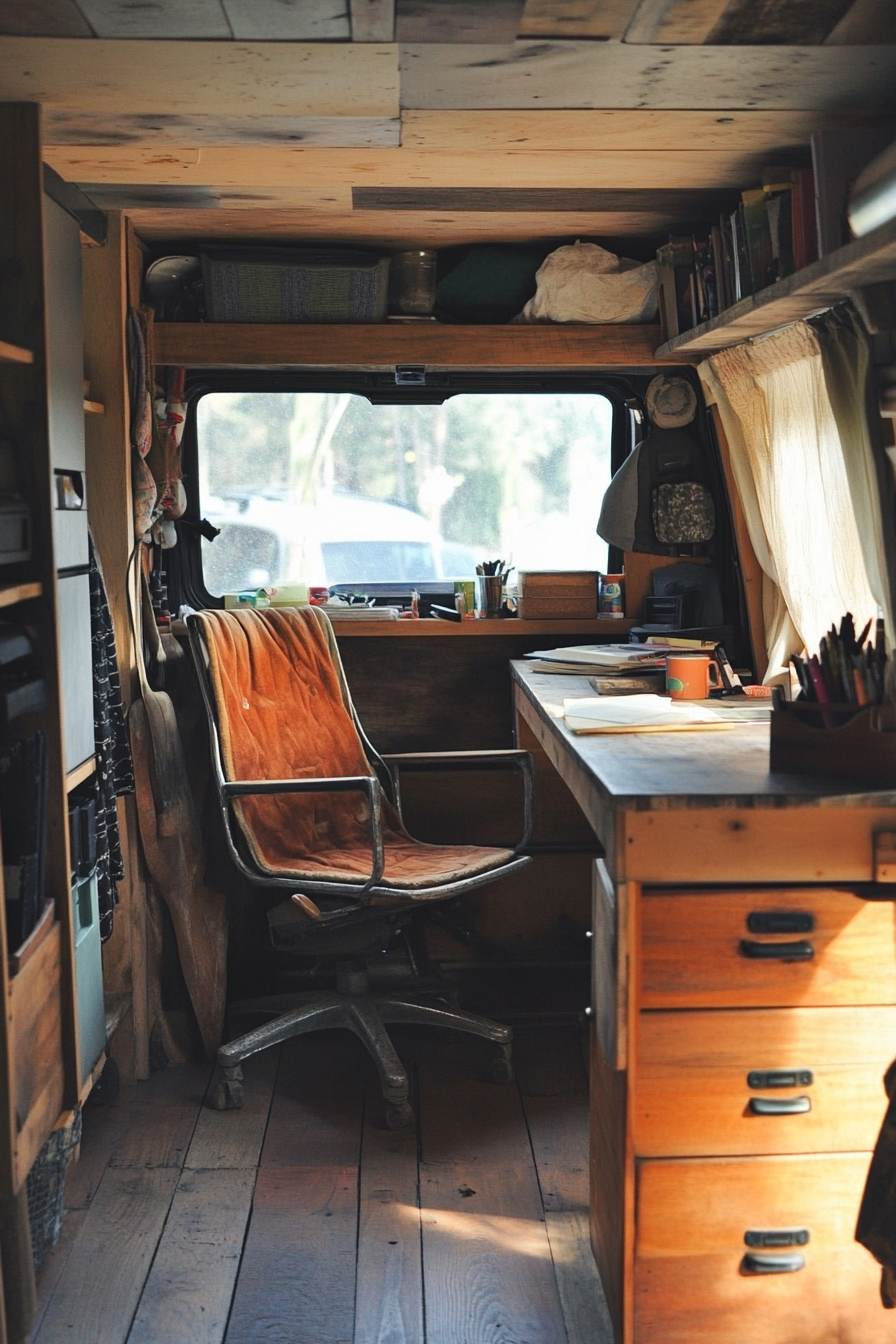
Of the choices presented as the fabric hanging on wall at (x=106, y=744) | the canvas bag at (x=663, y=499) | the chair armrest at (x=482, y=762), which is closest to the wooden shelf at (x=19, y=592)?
the fabric hanging on wall at (x=106, y=744)

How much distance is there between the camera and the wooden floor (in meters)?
2.13

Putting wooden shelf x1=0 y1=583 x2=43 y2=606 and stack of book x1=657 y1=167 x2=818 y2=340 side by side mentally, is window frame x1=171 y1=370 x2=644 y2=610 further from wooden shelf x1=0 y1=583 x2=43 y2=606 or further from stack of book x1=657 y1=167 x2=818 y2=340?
wooden shelf x1=0 y1=583 x2=43 y2=606

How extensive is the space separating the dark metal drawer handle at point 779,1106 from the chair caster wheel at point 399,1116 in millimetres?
1105

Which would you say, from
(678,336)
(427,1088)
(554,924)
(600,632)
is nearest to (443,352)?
(678,336)

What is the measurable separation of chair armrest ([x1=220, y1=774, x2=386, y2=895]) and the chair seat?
0.07 meters

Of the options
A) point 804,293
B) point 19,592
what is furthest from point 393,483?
point 19,592

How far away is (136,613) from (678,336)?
158cm

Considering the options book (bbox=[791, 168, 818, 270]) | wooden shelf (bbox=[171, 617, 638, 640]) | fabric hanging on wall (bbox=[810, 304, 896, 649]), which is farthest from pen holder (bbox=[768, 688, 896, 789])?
wooden shelf (bbox=[171, 617, 638, 640])

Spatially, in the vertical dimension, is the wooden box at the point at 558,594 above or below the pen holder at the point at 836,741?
above

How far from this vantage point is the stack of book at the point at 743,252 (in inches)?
96.7

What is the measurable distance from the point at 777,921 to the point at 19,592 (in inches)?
54.4

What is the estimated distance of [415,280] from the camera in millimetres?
3496

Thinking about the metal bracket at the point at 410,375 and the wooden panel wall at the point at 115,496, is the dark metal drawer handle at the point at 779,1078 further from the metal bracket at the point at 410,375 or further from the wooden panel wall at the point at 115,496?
the metal bracket at the point at 410,375

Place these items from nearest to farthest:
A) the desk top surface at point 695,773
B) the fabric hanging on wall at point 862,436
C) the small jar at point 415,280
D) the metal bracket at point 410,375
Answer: the desk top surface at point 695,773 < the fabric hanging on wall at point 862,436 < the small jar at point 415,280 < the metal bracket at point 410,375
